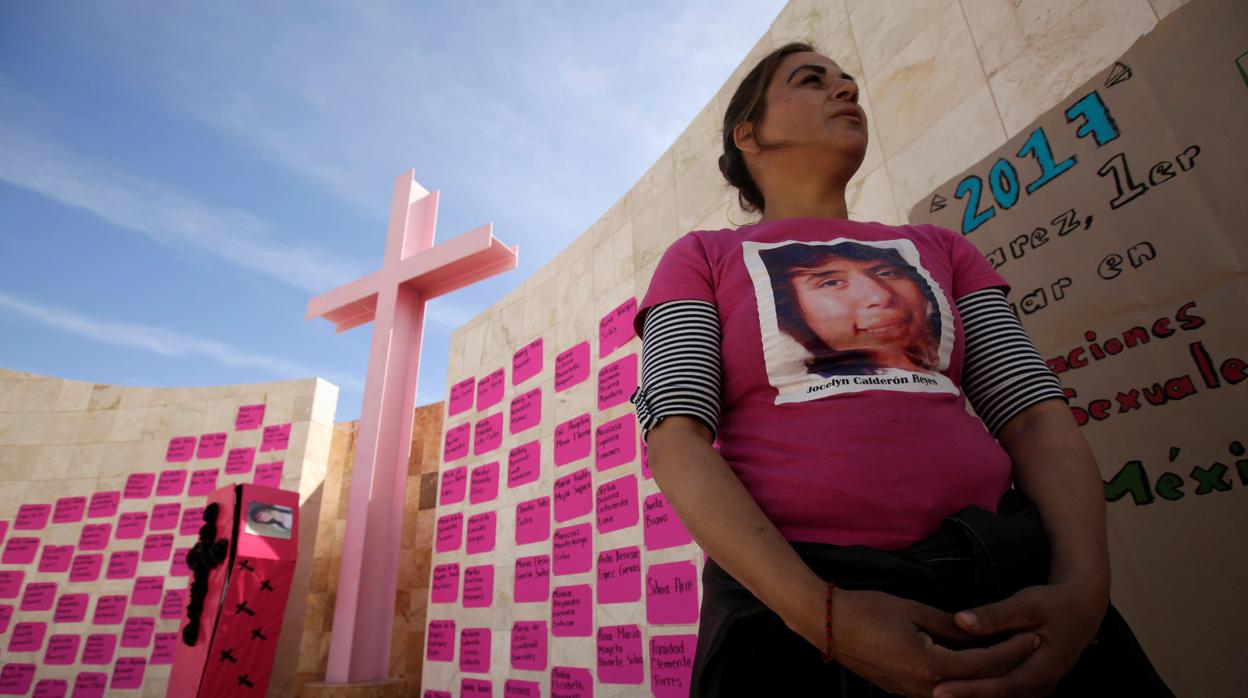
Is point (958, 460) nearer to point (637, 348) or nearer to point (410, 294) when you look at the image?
point (637, 348)

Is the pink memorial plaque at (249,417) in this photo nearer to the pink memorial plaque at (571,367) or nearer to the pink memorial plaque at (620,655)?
the pink memorial plaque at (571,367)

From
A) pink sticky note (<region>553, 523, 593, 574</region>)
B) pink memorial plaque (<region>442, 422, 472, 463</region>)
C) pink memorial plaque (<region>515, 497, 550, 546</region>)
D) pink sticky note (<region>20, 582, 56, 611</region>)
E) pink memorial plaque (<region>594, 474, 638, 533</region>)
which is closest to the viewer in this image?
pink memorial plaque (<region>594, 474, 638, 533</region>)

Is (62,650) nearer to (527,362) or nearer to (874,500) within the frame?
(527,362)

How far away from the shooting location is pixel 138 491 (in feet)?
17.0

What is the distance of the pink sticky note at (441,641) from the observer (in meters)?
3.37

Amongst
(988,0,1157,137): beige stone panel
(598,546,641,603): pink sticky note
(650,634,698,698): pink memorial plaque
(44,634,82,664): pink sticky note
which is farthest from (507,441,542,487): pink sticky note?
(44,634,82,664): pink sticky note

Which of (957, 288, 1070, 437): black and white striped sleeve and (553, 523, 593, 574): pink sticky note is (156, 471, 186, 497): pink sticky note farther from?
(957, 288, 1070, 437): black and white striped sleeve

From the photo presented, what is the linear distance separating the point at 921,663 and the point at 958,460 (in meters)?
0.23

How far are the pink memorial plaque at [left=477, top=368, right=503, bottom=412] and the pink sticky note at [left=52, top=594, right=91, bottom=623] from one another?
388 cm

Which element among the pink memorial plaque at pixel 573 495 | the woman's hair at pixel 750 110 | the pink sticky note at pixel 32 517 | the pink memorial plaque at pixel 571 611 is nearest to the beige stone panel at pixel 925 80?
the woman's hair at pixel 750 110

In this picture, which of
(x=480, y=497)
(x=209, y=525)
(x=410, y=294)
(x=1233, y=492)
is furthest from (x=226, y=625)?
(x=1233, y=492)

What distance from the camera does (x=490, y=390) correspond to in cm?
382

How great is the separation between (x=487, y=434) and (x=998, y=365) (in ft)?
10.5

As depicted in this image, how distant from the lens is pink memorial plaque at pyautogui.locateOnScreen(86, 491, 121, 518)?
515 cm
